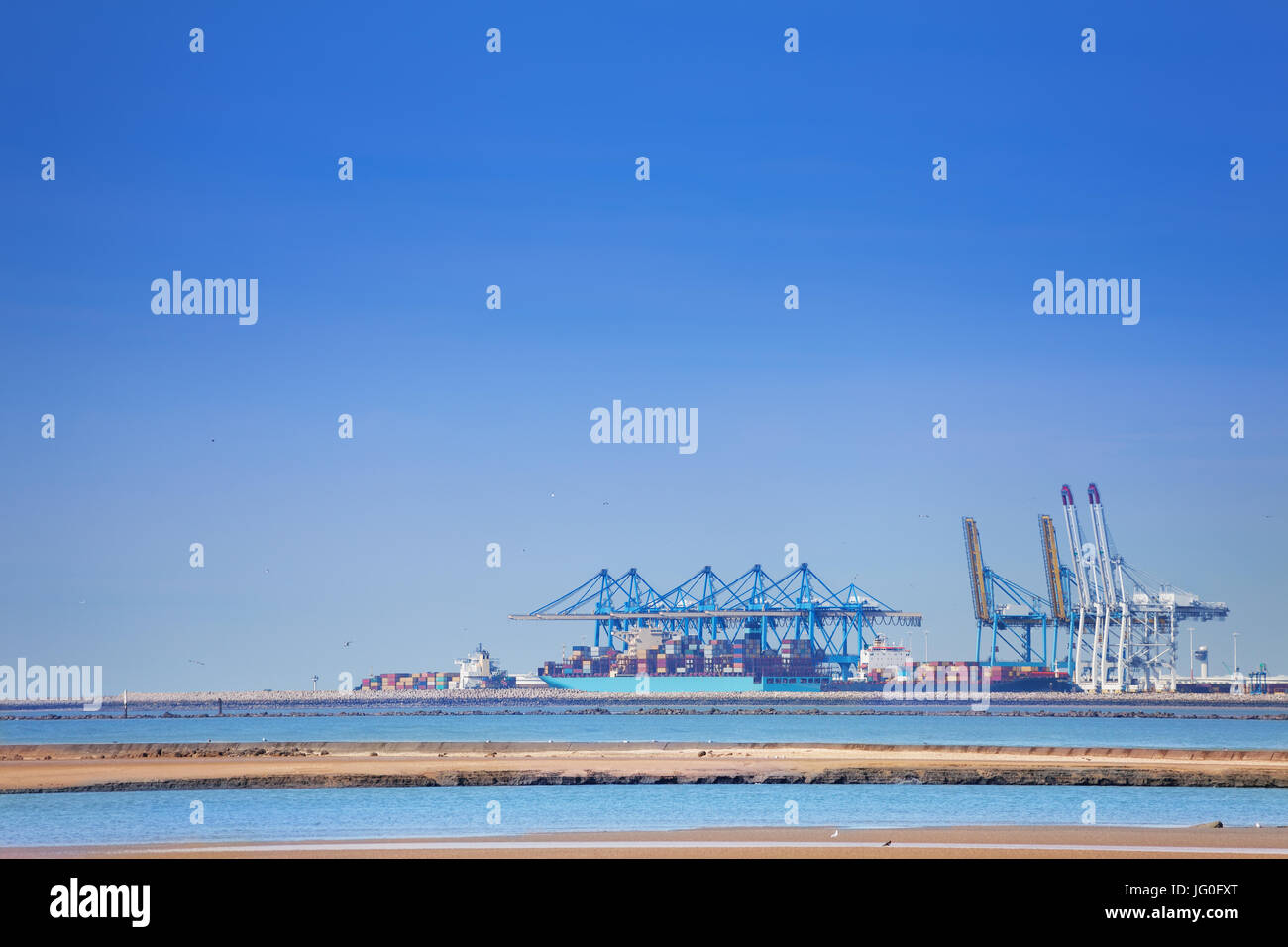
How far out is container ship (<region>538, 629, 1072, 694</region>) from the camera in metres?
156

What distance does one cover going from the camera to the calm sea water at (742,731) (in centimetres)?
6288

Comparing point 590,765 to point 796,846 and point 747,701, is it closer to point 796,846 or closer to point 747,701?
point 796,846

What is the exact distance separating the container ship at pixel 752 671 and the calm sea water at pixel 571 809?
127m

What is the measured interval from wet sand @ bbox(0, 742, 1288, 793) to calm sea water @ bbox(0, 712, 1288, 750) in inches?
495

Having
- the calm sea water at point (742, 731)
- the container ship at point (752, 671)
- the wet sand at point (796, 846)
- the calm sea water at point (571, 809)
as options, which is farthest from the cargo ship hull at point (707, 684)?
the wet sand at point (796, 846)

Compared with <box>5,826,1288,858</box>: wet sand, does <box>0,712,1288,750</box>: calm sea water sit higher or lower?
lower

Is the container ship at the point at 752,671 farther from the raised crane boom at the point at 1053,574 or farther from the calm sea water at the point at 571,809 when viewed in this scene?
the calm sea water at the point at 571,809

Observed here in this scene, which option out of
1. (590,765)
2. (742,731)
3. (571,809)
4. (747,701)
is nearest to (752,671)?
(747,701)

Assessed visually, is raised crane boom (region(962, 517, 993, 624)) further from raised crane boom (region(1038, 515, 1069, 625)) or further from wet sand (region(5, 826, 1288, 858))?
wet sand (region(5, 826, 1288, 858))

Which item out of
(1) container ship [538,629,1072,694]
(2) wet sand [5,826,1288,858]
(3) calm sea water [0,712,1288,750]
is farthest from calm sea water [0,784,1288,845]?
(1) container ship [538,629,1072,694]

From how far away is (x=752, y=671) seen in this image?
16200 centimetres

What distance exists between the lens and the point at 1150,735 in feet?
226
